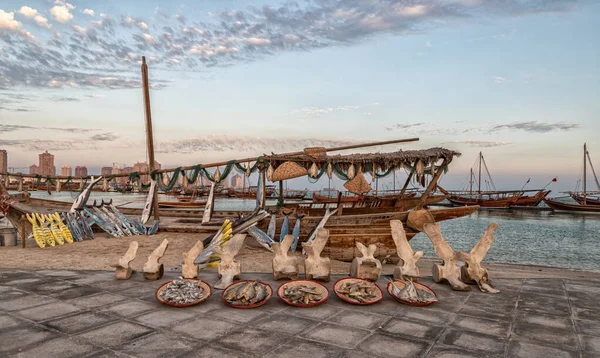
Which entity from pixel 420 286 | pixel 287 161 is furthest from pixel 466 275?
pixel 287 161

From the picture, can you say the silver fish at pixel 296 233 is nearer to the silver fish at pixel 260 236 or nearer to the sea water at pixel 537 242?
the silver fish at pixel 260 236

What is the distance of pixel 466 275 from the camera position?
19.1 ft

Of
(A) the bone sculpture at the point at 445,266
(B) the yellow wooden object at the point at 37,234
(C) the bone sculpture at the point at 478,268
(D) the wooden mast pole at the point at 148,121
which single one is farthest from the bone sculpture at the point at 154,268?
(D) the wooden mast pole at the point at 148,121

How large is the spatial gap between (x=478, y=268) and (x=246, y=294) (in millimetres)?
3564

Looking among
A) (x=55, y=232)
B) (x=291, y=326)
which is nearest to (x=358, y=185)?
(x=291, y=326)

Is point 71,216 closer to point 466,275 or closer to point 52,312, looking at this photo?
point 52,312

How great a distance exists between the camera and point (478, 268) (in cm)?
569

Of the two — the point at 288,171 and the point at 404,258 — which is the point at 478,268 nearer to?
the point at 404,258

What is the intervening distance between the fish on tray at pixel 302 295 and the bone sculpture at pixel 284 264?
910mm

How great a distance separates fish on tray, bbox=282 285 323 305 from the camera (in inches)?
184

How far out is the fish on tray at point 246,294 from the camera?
460 centimetres

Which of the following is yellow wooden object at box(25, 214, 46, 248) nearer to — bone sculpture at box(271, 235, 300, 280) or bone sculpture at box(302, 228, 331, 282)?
bone sculpture at box(271, 235, 300, 280)

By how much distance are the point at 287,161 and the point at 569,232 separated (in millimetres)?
31013

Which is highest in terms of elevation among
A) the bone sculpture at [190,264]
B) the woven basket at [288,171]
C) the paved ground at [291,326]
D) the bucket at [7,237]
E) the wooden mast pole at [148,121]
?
the wooden mast pole at [148,121]
